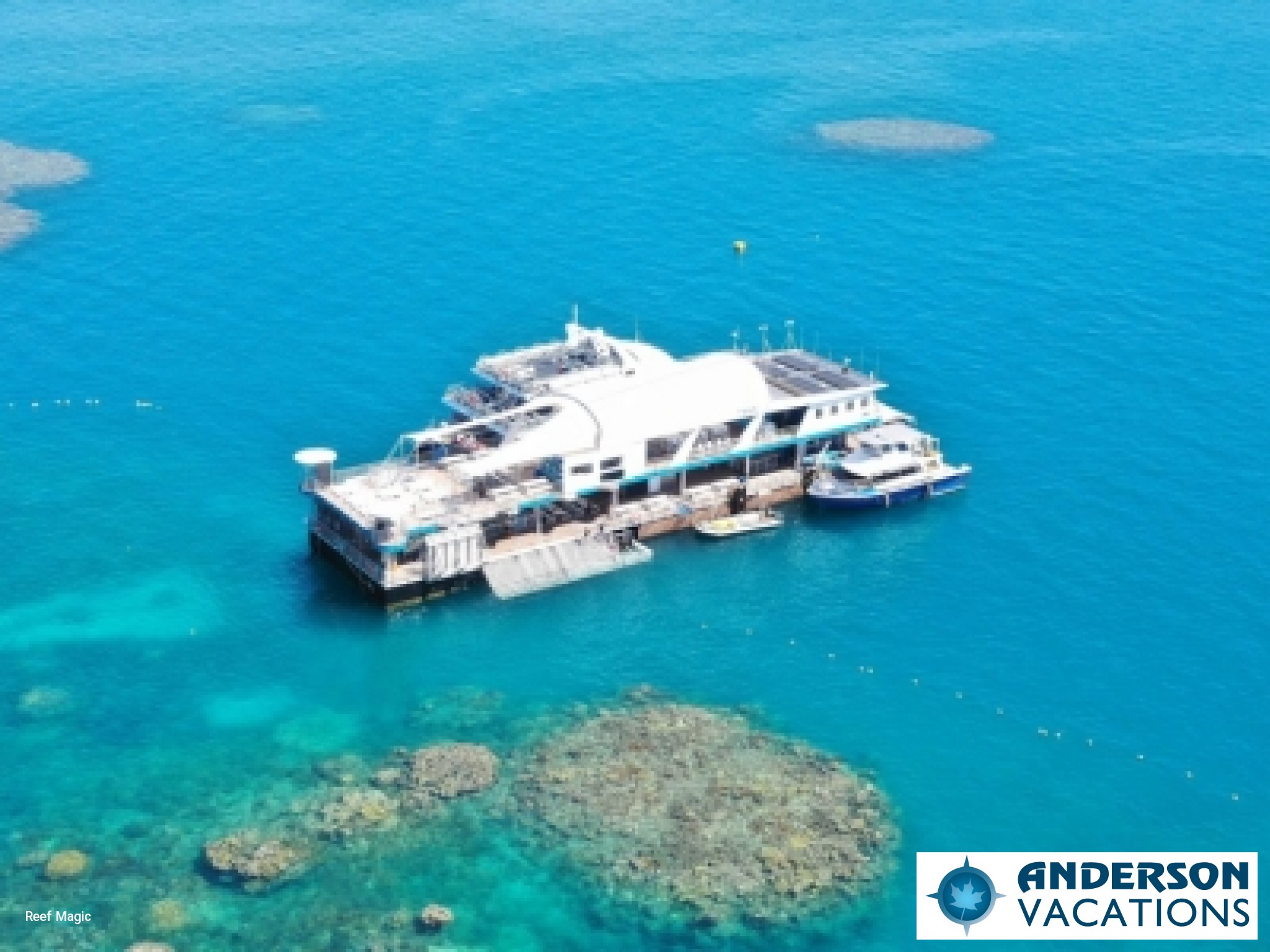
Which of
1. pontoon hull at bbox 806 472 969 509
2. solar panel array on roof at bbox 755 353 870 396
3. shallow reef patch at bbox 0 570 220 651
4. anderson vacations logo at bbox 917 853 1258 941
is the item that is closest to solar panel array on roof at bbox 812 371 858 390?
solar panel array on roof at bbox 755 353 870 396

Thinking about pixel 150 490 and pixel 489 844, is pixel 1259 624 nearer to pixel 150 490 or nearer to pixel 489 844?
pixel 489 844

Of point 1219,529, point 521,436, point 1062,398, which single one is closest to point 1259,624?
point 1219,529

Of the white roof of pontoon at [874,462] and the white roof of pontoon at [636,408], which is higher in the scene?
the white roof of pontoon at [636,408]

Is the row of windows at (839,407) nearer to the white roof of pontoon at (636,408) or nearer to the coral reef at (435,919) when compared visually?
the white roof of pontoon at (636,408)

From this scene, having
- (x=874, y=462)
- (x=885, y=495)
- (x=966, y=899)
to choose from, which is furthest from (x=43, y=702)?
(x=874, y=462)

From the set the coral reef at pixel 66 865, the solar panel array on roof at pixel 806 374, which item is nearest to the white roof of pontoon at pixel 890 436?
the solar panel array on roof at pixel 806 374

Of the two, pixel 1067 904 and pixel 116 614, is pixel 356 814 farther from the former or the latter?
pixel 1067 904

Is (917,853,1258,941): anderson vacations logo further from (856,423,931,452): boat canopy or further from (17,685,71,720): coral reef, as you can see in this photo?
(17,685,71,720): coral reef
